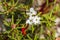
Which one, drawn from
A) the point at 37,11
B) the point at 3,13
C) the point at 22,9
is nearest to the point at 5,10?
the point at 3,13

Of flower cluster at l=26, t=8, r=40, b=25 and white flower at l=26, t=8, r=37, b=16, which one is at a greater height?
white flower at l=26, t=8, r=37, b=16

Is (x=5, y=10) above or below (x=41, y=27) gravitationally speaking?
above

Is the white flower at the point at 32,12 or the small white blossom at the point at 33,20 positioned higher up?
the white flower at the point at 32,12

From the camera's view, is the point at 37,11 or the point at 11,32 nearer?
the point at 11,32

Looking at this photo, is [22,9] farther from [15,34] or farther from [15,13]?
[15,34]

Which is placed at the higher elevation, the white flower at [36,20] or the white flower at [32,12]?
the white flower at [32,12]

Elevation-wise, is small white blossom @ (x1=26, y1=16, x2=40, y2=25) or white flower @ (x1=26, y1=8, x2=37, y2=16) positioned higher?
white flower @ (x1=26, y1=8, x2=37, y2=16)

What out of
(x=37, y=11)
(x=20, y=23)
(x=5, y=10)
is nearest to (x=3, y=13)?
(x=5, y=10)

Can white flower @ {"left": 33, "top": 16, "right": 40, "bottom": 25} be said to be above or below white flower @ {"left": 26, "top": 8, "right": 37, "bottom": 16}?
below

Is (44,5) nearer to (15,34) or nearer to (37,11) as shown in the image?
(37,11)
